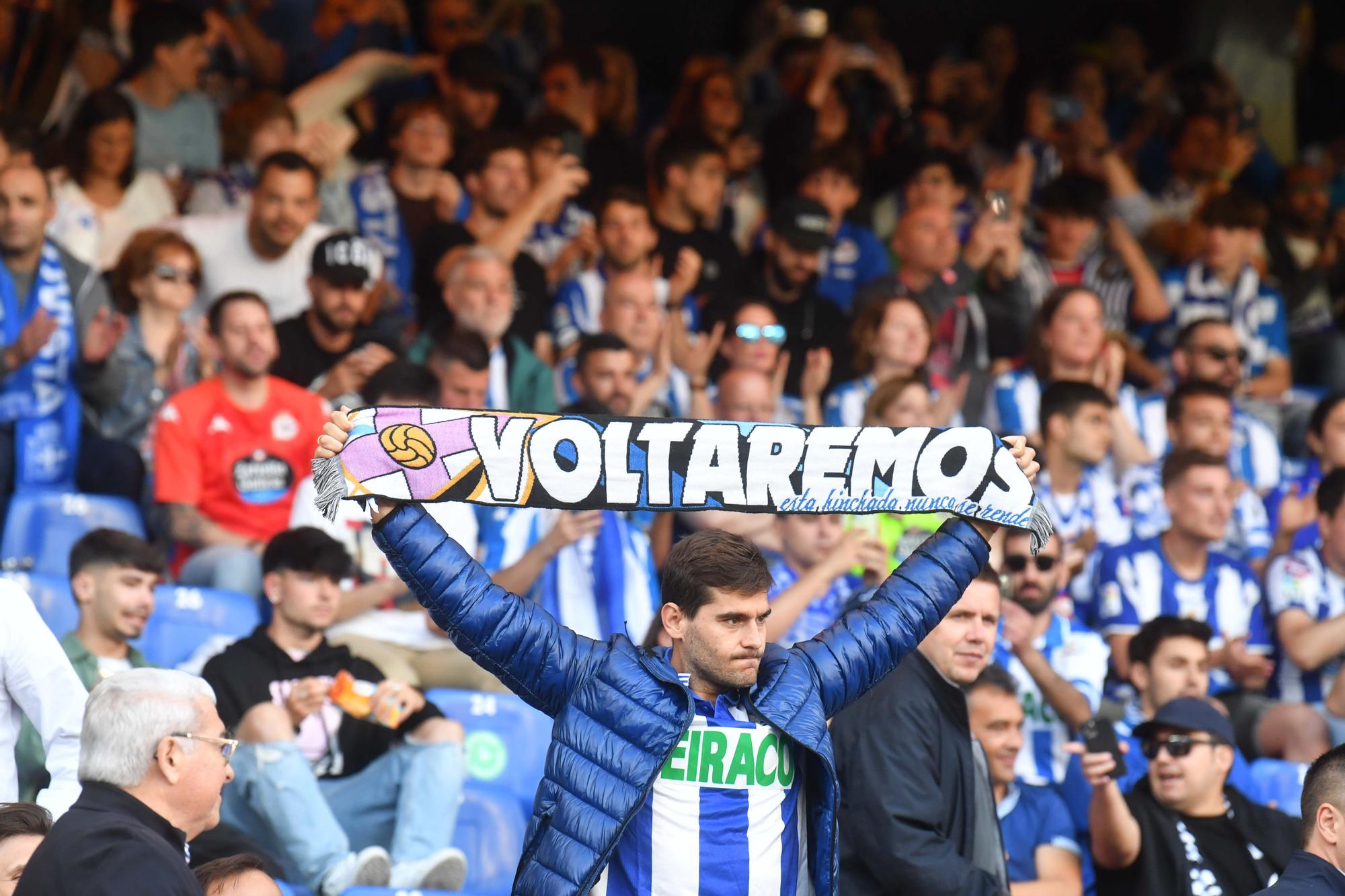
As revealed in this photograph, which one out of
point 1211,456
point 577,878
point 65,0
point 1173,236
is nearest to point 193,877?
point 577,878

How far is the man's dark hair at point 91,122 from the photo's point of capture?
7824 millimetres

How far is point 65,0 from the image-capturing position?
891cm

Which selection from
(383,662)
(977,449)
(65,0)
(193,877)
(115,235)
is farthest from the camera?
(65,0)

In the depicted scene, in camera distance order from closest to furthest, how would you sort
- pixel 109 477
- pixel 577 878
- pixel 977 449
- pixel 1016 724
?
pixel 577 878
pixel 977 449
pixel 1016 724
pixel 109 477

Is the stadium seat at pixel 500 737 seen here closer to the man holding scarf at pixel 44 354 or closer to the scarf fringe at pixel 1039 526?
the man holding scarf at pixel 44 354

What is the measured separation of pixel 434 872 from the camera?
5.12 meters

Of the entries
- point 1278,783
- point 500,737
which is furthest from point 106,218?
point 1278,783

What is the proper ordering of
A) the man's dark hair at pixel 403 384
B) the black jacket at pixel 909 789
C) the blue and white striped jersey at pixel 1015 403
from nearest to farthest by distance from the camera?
the black jacket at pixel 909 789, the man's dark hair at pixel 403 384, the blue and white striped jersey at pixel 1015 403

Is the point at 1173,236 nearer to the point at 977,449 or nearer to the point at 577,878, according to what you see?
the point at 977,449

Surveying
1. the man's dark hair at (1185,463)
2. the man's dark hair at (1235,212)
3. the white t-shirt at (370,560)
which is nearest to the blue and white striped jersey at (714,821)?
the white t-shirt at (370,560)

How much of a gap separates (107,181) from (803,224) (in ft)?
10.7

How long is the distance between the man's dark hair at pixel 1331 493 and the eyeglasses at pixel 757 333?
91.1 inches

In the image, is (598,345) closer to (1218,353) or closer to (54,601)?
(54,601)

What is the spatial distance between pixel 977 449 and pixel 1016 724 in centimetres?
154
